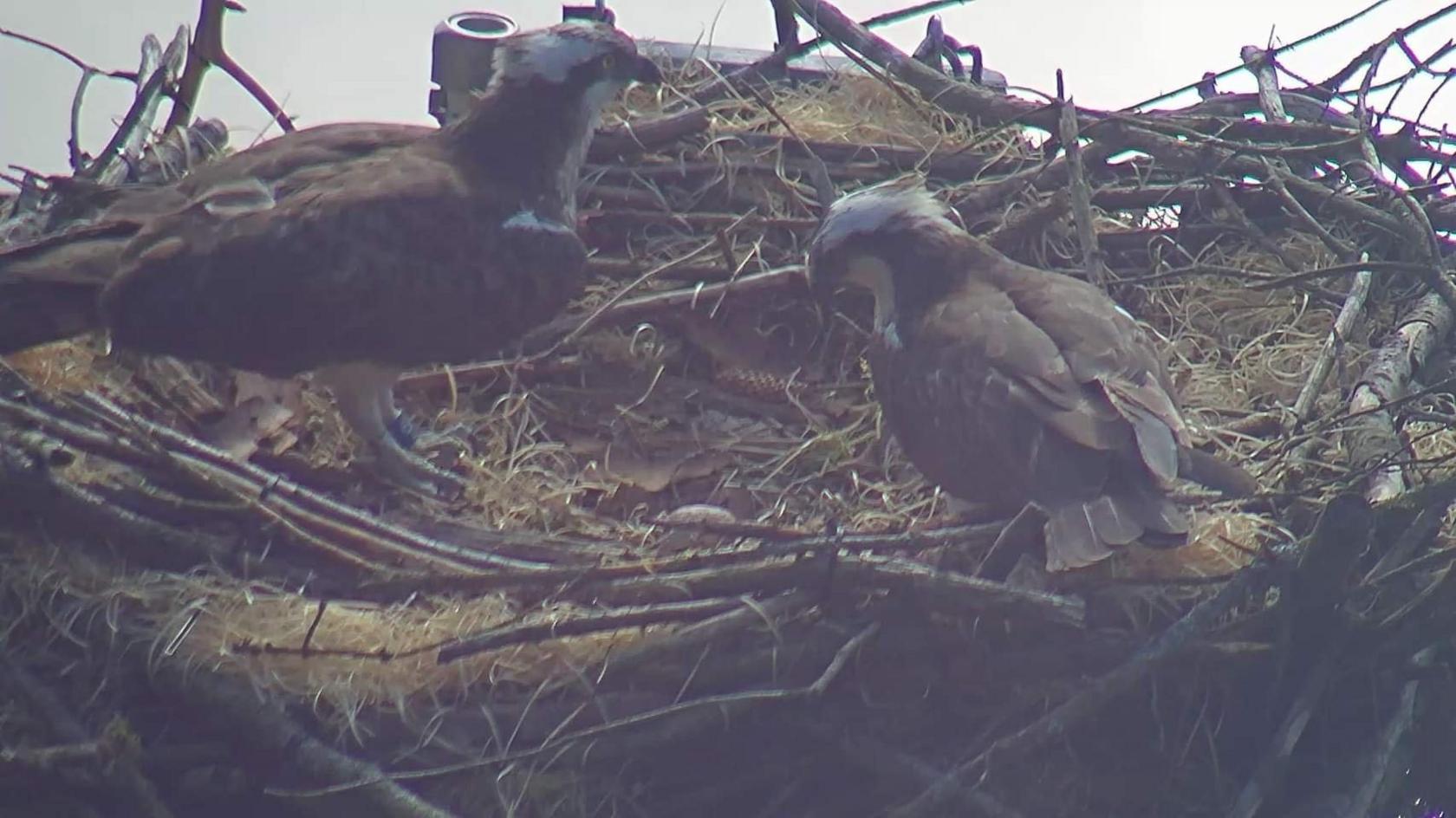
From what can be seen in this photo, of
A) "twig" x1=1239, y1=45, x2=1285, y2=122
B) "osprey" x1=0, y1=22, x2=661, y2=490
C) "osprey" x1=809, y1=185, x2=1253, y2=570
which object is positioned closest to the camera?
"osprey" x1=809, y1=185, x2=1253, y2=570

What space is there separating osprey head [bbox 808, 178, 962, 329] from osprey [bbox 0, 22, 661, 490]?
0.46 m

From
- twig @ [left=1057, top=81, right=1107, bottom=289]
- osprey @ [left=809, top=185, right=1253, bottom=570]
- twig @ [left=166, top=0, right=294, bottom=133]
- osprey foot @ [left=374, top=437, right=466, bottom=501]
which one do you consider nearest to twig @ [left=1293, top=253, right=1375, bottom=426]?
osprey @ [left=809, top=185, right=1253, bottom=570]

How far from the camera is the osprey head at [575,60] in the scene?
355 cm

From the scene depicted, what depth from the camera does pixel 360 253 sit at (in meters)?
3.24

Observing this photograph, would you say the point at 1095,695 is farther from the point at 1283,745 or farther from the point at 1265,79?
the point at 1265,79

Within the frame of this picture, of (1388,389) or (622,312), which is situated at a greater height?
(1388,389)

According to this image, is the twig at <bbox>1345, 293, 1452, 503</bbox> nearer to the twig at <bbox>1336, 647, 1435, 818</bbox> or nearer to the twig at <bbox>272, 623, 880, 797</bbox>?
the twig at <bbox>1336, 647, 1435, 818</bbox>

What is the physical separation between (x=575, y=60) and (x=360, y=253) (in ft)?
2.05

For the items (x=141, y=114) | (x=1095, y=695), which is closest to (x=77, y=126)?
(x=141, y=114)

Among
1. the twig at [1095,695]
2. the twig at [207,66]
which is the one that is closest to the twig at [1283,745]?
the twig at [1095,695]

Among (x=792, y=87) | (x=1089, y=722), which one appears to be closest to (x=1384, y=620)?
(x=1089, y=722)

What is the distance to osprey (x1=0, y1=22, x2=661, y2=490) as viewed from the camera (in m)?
3.14

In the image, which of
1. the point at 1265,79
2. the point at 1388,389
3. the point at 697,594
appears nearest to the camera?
the point at 697,594

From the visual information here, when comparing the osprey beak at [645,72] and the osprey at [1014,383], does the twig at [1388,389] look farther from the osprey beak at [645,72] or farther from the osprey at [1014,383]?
the osprey beak at [645,72]
